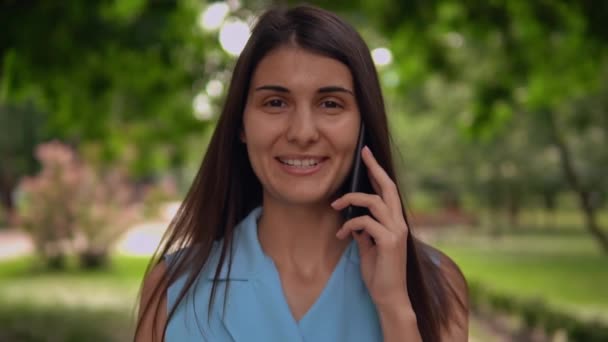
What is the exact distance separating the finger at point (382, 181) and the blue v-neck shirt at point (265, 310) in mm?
185

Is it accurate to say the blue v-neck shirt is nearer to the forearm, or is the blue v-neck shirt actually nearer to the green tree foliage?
the forearm

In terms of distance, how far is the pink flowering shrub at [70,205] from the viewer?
714 inches

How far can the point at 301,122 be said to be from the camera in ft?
5.61

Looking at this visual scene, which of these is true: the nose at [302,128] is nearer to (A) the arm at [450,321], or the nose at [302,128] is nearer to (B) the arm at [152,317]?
(A) the arm at [450,321]

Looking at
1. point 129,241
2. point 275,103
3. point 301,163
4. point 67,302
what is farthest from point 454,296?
point 129,241

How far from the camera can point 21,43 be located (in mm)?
5531

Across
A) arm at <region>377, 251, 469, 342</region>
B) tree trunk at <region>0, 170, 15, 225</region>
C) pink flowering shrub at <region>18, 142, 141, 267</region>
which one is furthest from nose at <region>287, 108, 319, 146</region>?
tree trunk at <region>0, 170, 15, 225</region>

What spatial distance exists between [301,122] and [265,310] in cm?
45

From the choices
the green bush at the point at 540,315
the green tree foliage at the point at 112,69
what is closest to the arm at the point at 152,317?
the green tree foliage at the point at 112,69

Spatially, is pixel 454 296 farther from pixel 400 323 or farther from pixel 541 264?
pixel 541 264

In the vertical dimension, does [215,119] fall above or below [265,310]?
above

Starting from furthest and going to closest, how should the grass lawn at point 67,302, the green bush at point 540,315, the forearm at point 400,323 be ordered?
the grass lawn at point 67,302 < the green bush at point 540,315 < the forearm at point 400,323

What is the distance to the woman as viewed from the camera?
1726 mm

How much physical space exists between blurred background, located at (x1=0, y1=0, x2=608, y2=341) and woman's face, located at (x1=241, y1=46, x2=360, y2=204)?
287 mm
